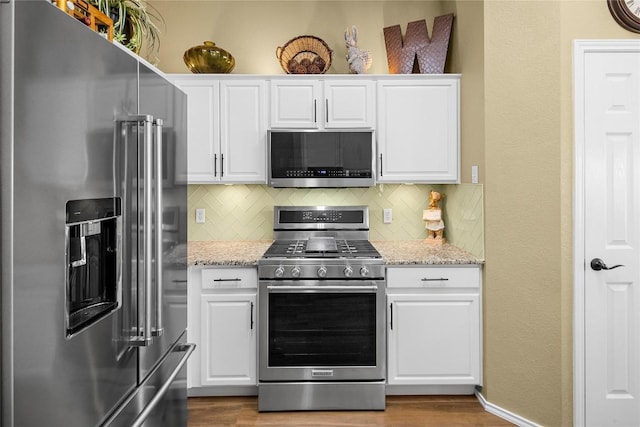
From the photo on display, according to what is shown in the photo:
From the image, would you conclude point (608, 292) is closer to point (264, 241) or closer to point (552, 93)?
point (552, 93)

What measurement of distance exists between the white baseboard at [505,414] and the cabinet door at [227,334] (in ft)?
4.71

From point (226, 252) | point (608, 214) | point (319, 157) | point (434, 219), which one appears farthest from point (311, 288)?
point (608, 214)

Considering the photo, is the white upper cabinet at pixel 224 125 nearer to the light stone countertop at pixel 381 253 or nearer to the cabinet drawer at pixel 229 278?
the light stone countertop at pixel 381 253

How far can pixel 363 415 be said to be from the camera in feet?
8.35

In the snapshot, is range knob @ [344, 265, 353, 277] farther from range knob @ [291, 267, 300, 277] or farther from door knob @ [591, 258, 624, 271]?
door knob @ [591, 258, 624, 271]

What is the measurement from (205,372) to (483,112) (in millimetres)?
2339

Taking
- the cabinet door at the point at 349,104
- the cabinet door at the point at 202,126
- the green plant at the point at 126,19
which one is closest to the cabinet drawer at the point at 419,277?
the cabinet door at the point at 349,104

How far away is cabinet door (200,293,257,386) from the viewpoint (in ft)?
8.63

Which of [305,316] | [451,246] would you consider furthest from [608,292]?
[305,316]

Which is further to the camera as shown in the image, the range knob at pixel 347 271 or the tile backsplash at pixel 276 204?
the tile backsplash at pixel 276 204

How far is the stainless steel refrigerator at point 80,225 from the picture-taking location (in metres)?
0.81

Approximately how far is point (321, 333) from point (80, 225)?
5.82 feet

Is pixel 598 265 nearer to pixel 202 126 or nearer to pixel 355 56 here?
pixel 355 56

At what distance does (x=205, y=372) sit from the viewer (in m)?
2.64
